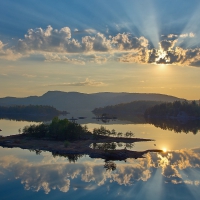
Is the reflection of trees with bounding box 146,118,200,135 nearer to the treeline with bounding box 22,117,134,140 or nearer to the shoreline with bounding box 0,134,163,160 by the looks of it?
the shoreline with bounding box 0,134,163,160

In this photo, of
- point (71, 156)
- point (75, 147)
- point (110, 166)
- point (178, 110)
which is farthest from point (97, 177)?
point (178, 110)

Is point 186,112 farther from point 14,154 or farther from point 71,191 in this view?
point 71,191

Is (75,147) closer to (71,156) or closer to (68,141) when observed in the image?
(71,156)

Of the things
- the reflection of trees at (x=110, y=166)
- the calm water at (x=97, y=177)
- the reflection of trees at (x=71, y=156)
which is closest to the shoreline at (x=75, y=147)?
the reflection of trees at (x=71, y=156)

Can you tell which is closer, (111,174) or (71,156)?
(111,174)

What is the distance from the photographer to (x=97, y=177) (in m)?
33.8

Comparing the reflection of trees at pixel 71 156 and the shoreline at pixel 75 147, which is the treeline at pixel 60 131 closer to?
the shoreline at pixel 75 147

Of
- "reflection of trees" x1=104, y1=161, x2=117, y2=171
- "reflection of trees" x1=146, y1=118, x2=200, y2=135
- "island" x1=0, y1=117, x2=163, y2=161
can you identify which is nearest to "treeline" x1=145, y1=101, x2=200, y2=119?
"reflection of trees" x1=146, y1=118, x2=200, y2=135

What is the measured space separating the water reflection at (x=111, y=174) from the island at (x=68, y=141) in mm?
3226

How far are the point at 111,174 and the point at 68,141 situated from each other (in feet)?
82.9

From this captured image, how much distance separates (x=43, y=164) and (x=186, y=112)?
138114mm

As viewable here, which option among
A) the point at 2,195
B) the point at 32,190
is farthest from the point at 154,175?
the point at 2,195

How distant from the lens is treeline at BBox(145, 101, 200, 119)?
16412 centimetres

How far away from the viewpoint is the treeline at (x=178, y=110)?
164125 millimetres
